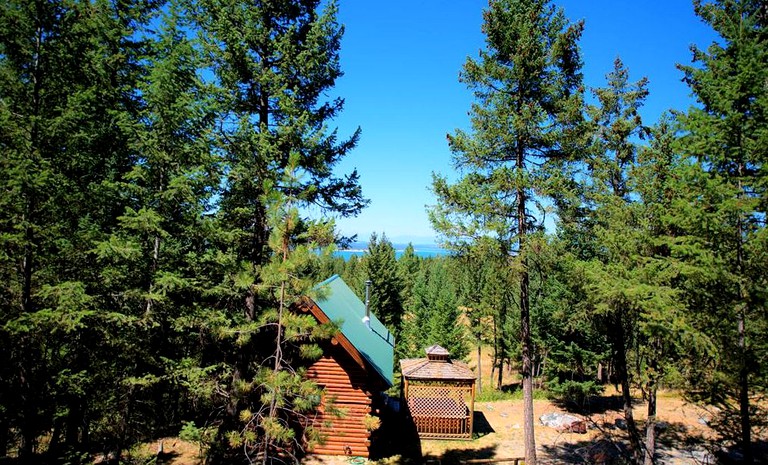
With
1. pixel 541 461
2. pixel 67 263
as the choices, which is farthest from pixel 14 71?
pixel 541 461

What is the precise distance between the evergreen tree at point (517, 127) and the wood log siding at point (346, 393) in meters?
5.95

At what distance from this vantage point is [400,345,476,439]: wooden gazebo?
19109mm

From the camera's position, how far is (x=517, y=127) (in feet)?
36.2

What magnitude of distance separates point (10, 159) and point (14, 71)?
86.8 inches

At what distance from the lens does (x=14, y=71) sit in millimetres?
8352

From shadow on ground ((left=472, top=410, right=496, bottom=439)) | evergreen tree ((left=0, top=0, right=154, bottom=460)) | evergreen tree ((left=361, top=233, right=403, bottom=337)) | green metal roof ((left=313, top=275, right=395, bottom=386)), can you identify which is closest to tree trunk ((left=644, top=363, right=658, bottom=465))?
shadow on ground ((left=472, top=410, right=496, bottom=439))

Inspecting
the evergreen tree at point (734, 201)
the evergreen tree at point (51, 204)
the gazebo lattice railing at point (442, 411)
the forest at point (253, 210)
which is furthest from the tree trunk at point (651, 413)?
the evergreen tree at point (51, 204)

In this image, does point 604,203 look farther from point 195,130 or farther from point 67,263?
point 67,263

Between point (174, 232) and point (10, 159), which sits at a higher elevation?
point (10, 159)

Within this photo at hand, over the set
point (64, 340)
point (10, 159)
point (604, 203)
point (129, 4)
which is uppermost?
point (129, 4)

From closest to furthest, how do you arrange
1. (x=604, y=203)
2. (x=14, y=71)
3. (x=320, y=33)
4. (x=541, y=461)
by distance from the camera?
(x=14, y=71) < (x=320, y=33) < (x=604, y=203) < (x=541, y=461)

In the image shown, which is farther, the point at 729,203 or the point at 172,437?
the point at 172,437

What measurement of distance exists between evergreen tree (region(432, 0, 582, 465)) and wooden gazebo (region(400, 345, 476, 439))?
758 cm

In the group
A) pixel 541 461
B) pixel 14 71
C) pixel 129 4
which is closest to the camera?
pixel 14 71
